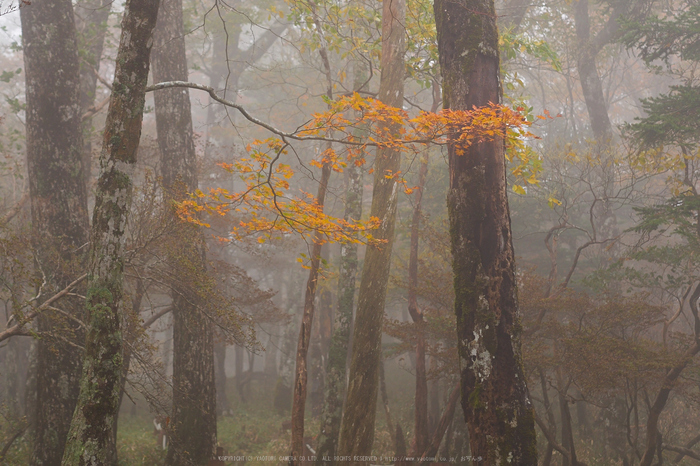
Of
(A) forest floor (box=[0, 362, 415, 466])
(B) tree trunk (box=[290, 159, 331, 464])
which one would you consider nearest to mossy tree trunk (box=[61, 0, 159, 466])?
(B) tree trunk (box=[290, 159, 331, 464])

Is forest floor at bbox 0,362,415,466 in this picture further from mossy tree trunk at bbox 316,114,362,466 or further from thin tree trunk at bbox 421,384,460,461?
thin tree trunk at bbox 421,384,460,461

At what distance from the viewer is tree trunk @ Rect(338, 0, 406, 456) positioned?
738cm

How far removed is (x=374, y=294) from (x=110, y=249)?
4560 mm

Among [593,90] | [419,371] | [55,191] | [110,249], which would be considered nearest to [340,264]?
[419,371]

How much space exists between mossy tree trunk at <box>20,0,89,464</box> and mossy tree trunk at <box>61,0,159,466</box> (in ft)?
9.71

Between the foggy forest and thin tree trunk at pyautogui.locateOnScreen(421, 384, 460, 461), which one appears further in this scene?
thin tree trunk at pyautogui.locateOnScreen(421, 384, 460, 461)

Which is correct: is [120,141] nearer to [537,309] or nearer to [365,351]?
[365,351]

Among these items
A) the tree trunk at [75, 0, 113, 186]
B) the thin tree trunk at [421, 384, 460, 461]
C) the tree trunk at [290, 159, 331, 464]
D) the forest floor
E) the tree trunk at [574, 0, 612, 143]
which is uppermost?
the tree trunk at [574, 0, 612, 143]

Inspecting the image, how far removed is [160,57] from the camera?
31.1 feet

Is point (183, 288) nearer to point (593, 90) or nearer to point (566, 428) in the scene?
point (566, 428)

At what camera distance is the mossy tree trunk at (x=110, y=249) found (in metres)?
4.05

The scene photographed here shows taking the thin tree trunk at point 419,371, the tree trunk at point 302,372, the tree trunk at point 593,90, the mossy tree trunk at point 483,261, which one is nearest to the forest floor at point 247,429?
the thin tree trunk at point 419,371

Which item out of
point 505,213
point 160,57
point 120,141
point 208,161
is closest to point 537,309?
point 505,213

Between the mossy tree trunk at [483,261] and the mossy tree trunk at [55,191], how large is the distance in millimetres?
5781
